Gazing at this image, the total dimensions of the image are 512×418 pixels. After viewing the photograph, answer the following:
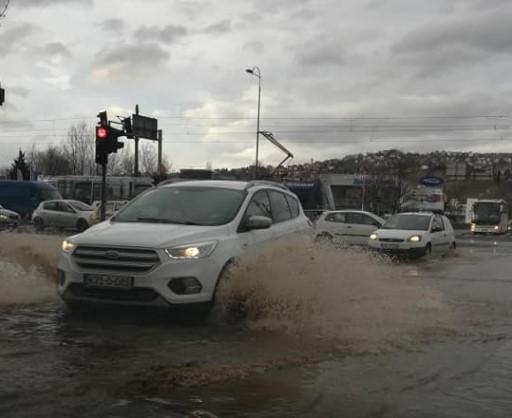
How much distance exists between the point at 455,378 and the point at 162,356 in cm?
267

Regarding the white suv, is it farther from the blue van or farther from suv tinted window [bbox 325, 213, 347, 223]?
the blue van

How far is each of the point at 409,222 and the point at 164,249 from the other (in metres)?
15.2

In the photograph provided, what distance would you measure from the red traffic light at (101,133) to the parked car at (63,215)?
14607 millimetres

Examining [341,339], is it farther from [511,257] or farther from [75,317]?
[511,257]

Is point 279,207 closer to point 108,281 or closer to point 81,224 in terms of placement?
point 108,281

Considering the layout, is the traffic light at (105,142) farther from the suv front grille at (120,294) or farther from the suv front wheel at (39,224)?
the suv front wheel at (39,224)

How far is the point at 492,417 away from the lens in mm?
5000

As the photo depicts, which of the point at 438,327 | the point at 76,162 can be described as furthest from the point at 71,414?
the point at 76,162

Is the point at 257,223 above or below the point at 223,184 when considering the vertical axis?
below

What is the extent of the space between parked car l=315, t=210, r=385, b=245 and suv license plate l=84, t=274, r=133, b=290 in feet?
56.9

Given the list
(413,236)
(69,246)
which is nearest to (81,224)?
(413,236)

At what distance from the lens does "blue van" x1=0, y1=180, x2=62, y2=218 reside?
40344 mm

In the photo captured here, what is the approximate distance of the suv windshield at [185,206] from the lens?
8.47 metres

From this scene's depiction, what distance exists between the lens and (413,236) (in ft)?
65.4
